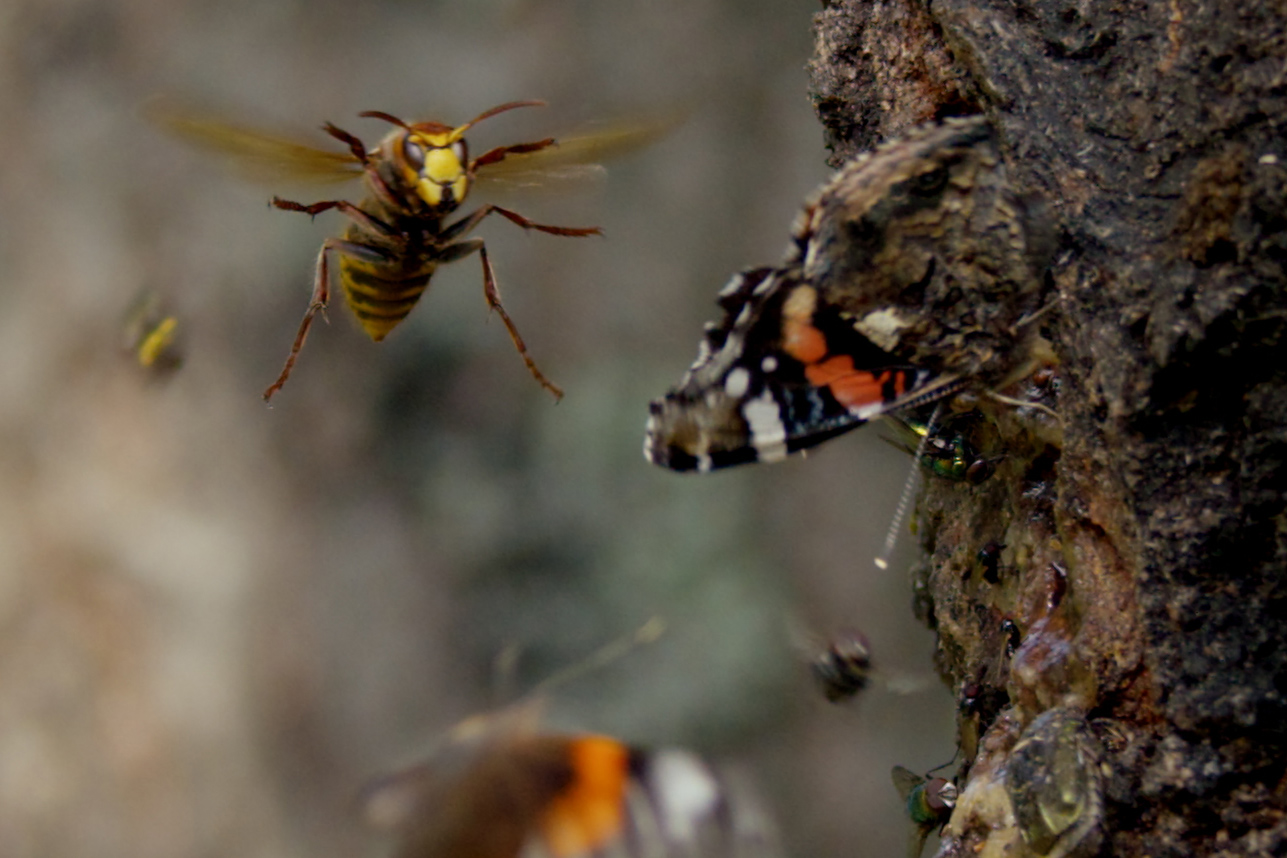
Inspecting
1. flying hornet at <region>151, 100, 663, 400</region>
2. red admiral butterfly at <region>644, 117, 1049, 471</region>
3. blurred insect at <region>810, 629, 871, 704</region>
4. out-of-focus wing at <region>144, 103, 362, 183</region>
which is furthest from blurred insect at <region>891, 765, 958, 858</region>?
out-of-focus wing at <region>144, 103, 362, 183</region>

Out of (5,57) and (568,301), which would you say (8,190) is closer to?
(5,57)

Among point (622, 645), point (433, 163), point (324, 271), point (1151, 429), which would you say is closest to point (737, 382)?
point (1151, 429)

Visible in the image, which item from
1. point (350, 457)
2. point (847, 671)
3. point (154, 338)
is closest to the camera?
point (847, 671)

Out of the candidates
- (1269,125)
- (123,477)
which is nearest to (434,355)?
(123,477)

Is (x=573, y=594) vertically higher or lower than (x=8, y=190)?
lower

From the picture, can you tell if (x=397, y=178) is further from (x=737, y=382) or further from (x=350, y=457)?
(x=350, y=457)

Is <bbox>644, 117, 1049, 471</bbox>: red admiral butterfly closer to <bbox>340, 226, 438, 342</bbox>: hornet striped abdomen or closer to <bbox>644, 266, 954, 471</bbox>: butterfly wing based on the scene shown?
<bbox>644, 266, 954, 471</bbox>: butterfly wing

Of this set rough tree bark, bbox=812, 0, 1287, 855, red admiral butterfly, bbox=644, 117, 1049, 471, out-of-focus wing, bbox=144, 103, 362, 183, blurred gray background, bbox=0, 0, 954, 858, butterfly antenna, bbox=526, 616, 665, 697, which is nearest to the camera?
rough tree bark, bbox=812, 0, 1287, 855
